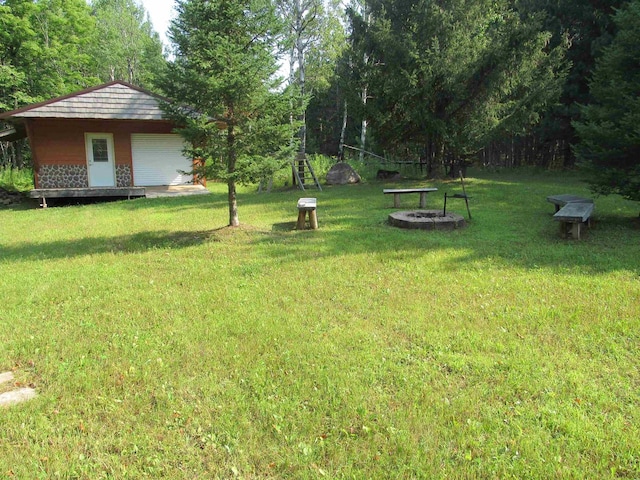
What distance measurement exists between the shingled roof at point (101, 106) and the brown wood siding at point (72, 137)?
76cm

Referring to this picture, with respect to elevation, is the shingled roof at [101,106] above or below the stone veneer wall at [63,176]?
above

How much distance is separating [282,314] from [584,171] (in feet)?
24.8

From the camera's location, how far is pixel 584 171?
29.1ft

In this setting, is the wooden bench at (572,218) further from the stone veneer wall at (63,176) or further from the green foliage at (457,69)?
the stone veneer wall at (63,176)

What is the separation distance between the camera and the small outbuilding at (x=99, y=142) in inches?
576

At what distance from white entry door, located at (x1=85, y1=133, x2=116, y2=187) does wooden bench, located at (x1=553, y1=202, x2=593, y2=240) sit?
14.7 metres

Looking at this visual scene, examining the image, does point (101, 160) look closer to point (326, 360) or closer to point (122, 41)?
point (326, 360)

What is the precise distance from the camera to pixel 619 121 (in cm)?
800

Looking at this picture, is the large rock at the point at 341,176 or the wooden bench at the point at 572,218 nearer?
the wooden bench at the point at 572,218

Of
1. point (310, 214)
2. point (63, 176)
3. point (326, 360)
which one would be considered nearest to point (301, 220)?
point (310, 214)

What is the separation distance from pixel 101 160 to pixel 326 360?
609 inches

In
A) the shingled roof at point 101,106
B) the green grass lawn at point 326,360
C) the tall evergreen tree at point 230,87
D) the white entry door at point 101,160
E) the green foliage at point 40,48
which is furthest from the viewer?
the green foliage at point 40,48

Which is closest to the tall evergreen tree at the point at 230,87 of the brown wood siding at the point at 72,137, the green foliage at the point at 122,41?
the brown wood siding at the point at 72,137

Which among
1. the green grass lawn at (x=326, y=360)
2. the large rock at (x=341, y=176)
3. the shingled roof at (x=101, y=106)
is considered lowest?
the green grass lawn at (x=326, y=360)
